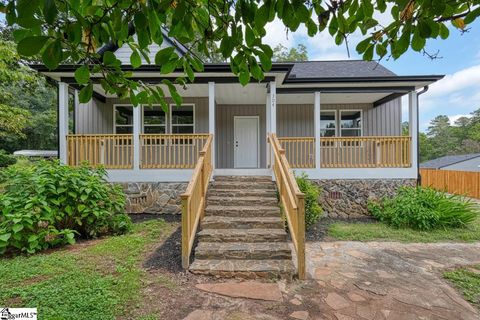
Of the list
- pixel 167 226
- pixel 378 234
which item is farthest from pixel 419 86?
pixel 167 226

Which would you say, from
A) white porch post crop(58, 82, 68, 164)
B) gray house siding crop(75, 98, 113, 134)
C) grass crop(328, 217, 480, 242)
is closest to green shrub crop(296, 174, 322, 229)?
grass crop(328, 217, 480, 242)

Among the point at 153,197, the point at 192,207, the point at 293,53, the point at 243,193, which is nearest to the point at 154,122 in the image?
the point at 153,197

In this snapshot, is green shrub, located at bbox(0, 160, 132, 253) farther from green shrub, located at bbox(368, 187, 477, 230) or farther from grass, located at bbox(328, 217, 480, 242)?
green shrub, located at bbox(368, 187, 477, 230)

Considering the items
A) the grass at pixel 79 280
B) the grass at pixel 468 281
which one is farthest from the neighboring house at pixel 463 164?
the grass at pixel 79 280

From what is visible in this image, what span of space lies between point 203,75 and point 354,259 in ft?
17.6

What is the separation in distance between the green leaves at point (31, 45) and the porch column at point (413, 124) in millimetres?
8449

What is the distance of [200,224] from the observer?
4891mm

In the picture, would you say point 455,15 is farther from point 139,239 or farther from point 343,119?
point 343,119

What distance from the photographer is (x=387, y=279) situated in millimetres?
3734

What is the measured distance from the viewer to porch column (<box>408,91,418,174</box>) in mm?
7559

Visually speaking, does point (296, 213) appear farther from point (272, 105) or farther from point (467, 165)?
point (467, 165)

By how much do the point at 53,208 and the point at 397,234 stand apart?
6605 mm

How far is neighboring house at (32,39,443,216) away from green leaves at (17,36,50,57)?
5.25 metres

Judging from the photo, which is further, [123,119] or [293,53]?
[293,53]
